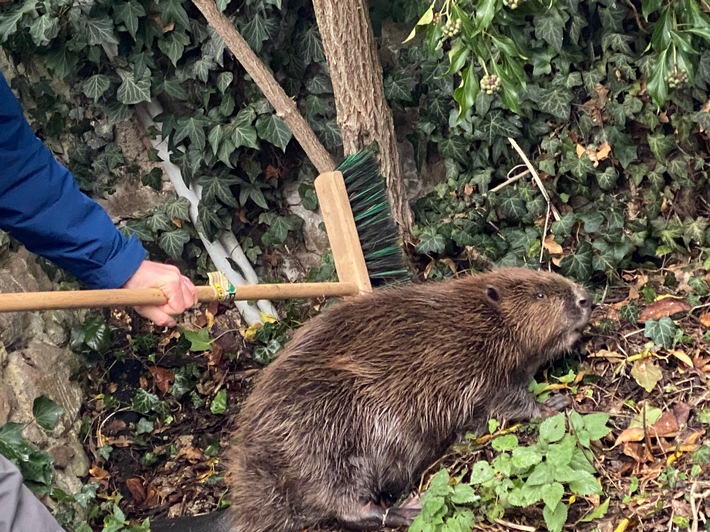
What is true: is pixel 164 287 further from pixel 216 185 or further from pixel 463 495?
pixel 216 185

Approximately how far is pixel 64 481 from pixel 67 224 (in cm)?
133

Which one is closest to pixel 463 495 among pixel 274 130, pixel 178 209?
pixel 274 130

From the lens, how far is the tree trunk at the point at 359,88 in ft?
11.8

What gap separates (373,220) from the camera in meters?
3.63

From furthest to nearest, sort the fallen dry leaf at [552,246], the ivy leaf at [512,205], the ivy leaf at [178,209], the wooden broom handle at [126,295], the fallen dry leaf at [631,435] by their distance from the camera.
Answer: the ivy leaf at [178,209]
the ivy leaf at [512,205]
the fallen dry leaf at [552,246]
the fallen dry leaf at [631,435]
the wooden broom handle at [126,295]

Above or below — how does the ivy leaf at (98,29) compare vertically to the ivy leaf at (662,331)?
above

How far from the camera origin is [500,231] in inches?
154

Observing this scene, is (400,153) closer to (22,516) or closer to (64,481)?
(64,481)

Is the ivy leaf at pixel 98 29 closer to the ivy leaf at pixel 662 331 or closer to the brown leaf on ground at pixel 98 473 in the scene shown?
the brown leaf on ground at pixel 98 473

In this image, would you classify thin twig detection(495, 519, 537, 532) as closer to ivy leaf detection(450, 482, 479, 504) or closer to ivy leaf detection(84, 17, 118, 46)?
ivy leaf detection(450, 482, 479, 504)

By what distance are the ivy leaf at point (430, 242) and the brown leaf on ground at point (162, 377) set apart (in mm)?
1390

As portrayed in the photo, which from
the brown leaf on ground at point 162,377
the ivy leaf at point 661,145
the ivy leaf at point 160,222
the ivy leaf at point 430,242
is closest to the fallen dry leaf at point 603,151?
the ivy leaf at point 661,145

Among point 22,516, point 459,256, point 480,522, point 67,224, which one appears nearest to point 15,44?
point 67,224

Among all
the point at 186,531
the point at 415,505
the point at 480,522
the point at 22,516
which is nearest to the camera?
the point at 22,516
